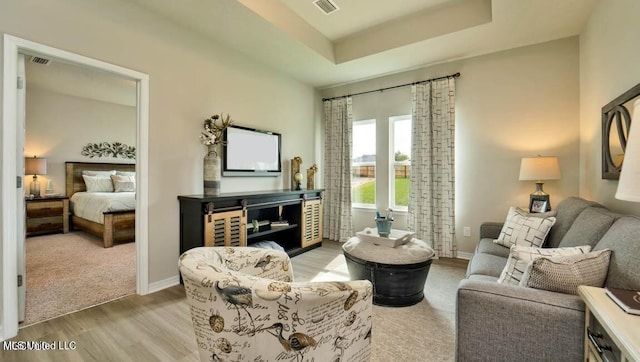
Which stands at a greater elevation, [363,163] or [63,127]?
[63,127]

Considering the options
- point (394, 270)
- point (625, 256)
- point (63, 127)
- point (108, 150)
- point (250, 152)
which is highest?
point (63, 127)

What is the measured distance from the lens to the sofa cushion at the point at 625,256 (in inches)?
44.6

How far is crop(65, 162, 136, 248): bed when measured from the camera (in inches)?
163

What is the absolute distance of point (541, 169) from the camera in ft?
9.57

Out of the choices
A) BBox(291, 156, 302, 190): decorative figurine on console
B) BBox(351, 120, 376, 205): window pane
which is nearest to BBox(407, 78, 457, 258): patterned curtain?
BBox(351, 120, 376, 205): window pane

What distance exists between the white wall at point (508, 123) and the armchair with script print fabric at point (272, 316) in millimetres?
3218

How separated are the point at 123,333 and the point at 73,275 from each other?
1655 millimetres

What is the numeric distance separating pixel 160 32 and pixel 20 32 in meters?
1.03

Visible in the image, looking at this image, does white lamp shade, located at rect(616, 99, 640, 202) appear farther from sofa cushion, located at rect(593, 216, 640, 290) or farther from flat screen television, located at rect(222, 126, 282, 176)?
flat screen television, located at rect(222, 126, 282, 176)

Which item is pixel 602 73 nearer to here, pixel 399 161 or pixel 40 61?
pixel 399 161

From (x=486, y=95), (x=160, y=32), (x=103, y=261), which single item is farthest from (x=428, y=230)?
(x=103, y=261)

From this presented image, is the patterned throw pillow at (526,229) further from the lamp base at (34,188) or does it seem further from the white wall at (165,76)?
the lamp base at (34,188)

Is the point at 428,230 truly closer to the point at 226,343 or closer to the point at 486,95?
the point at 486,95

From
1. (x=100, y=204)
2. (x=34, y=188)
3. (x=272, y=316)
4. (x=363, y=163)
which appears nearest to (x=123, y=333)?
(x=272, y=316)
